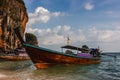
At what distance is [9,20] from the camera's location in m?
52.8

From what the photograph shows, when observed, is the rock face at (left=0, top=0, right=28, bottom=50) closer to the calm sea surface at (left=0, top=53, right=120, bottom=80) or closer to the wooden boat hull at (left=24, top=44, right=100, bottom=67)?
the calm sea surface at (left=0, top=53, right=120, bottom=80)

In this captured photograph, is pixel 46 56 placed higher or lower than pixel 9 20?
lower

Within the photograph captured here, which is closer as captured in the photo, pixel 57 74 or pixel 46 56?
pixel 57 74

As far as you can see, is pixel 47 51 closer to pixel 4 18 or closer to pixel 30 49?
pixel 30 49

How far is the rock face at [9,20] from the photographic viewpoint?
163 feet

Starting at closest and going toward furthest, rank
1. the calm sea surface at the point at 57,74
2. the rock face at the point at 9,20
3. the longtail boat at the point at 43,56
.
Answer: the calm sea surface at the point at 57,74 → the longtail boat at the point at 43,56 → the rock face at the point at 9,20

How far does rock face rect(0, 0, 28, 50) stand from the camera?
49731 millimetres

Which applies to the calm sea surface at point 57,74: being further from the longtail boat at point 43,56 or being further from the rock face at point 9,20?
the rock face at point 9,20

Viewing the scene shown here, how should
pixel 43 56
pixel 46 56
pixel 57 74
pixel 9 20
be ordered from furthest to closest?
1. pixel 9 20
2. pixel 46 56
3. pixel 43 56
4. pixel 57 74

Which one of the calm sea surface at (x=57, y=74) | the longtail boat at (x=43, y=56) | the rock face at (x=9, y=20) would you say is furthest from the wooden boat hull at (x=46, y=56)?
the rock face at (x=9, y=20)

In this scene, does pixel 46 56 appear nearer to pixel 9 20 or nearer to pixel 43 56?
pixel 43 56

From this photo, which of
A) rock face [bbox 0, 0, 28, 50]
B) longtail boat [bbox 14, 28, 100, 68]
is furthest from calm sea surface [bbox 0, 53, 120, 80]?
rock face [bbox 0, 0, 28, 50]

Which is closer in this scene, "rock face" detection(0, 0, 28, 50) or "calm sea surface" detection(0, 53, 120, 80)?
"calm sea surface" detection(0, 53, 120, 80)

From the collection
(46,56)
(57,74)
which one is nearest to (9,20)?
(46,56)
